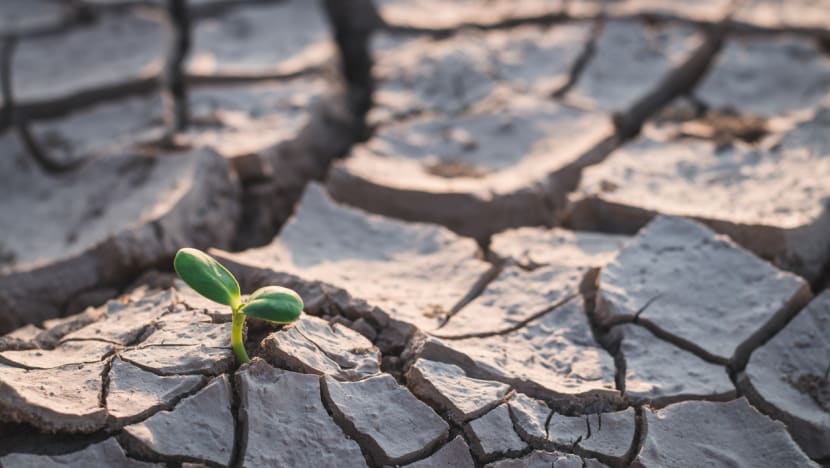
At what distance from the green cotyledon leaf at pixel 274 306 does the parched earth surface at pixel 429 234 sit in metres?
0.12

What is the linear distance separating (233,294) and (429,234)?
73 centimetres

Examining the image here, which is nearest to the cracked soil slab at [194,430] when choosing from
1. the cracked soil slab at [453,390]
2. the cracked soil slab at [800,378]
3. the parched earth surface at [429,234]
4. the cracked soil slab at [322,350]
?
the parched earth surface at [429,234]

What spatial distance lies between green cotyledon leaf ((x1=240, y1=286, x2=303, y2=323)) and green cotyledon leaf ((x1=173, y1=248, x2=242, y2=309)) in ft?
0.15

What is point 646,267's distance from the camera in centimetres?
186

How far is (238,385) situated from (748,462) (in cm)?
96

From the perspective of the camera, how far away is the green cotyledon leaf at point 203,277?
1.41 metres

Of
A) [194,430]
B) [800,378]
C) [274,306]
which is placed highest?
[274,306]

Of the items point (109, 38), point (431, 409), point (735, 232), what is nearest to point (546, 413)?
point (431, 409)

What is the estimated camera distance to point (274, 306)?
4.55 ft

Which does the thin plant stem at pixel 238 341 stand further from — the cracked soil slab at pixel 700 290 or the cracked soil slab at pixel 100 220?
the cracked soil slab at pixel 700 290

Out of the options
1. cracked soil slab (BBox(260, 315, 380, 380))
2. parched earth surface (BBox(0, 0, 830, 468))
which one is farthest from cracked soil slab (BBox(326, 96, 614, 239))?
cracked soil slab (BBox(260, 315, 380, 380))

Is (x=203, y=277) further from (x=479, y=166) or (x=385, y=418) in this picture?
(x=479, y=166)

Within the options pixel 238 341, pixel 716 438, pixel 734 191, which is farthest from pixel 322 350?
pixel 734 191

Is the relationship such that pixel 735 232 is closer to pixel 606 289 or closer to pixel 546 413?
pixel 606 289
